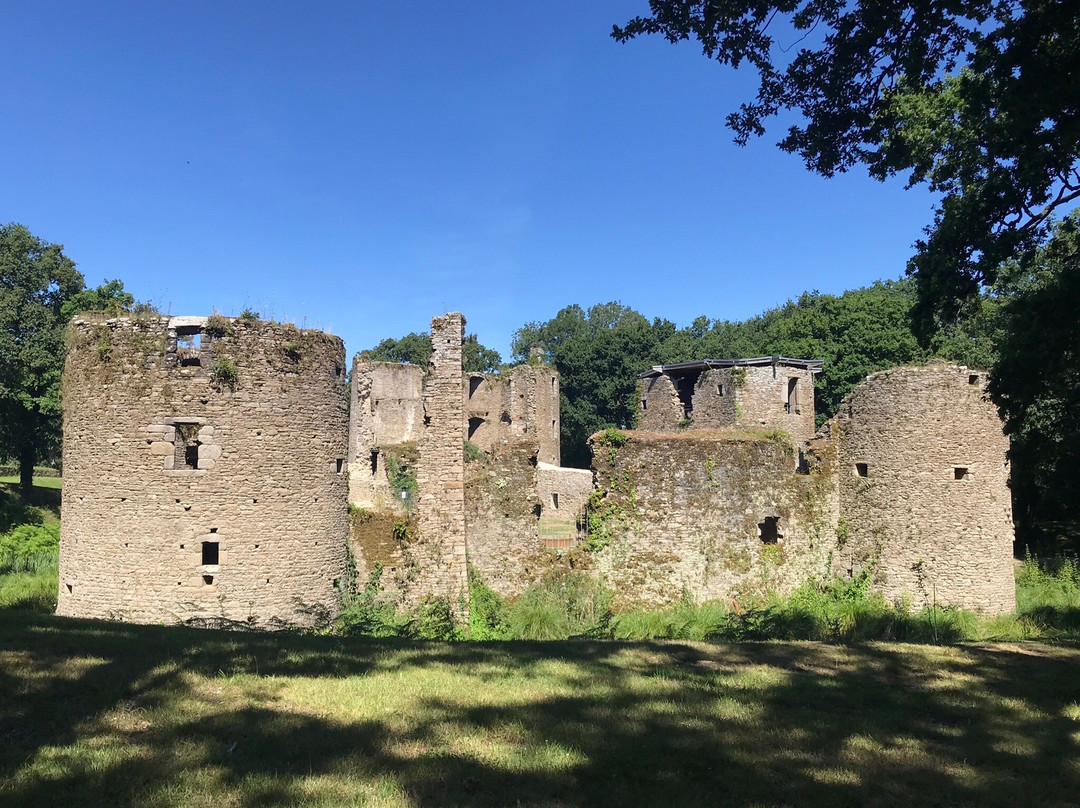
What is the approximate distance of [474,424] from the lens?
4525cm

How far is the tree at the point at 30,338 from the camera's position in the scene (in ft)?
114

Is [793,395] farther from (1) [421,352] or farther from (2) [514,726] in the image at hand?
(1) [421,352]

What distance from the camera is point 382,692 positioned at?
24.2 ft

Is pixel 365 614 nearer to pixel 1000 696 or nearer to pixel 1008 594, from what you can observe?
pixel 1000 696

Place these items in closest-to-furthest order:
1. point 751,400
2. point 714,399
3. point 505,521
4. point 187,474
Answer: point 187,474, point 505,521, point 751,400, point 714,399

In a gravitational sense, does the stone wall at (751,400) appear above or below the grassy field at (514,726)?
above

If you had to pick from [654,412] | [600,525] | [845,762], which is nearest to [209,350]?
[600,525]

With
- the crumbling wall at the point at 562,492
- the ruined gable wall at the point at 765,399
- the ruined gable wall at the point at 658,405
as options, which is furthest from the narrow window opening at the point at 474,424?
the ruined gable wall at the point at 765,399

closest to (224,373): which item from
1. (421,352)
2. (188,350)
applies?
(188,350)

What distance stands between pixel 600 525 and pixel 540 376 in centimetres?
2941

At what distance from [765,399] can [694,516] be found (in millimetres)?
11793

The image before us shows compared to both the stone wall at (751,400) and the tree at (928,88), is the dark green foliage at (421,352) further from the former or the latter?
the tree at (928,88)

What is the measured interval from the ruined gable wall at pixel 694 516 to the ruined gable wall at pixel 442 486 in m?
3.48

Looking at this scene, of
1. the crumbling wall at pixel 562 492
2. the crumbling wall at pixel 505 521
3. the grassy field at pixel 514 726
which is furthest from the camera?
the crumbling wall at pixel 562 492
